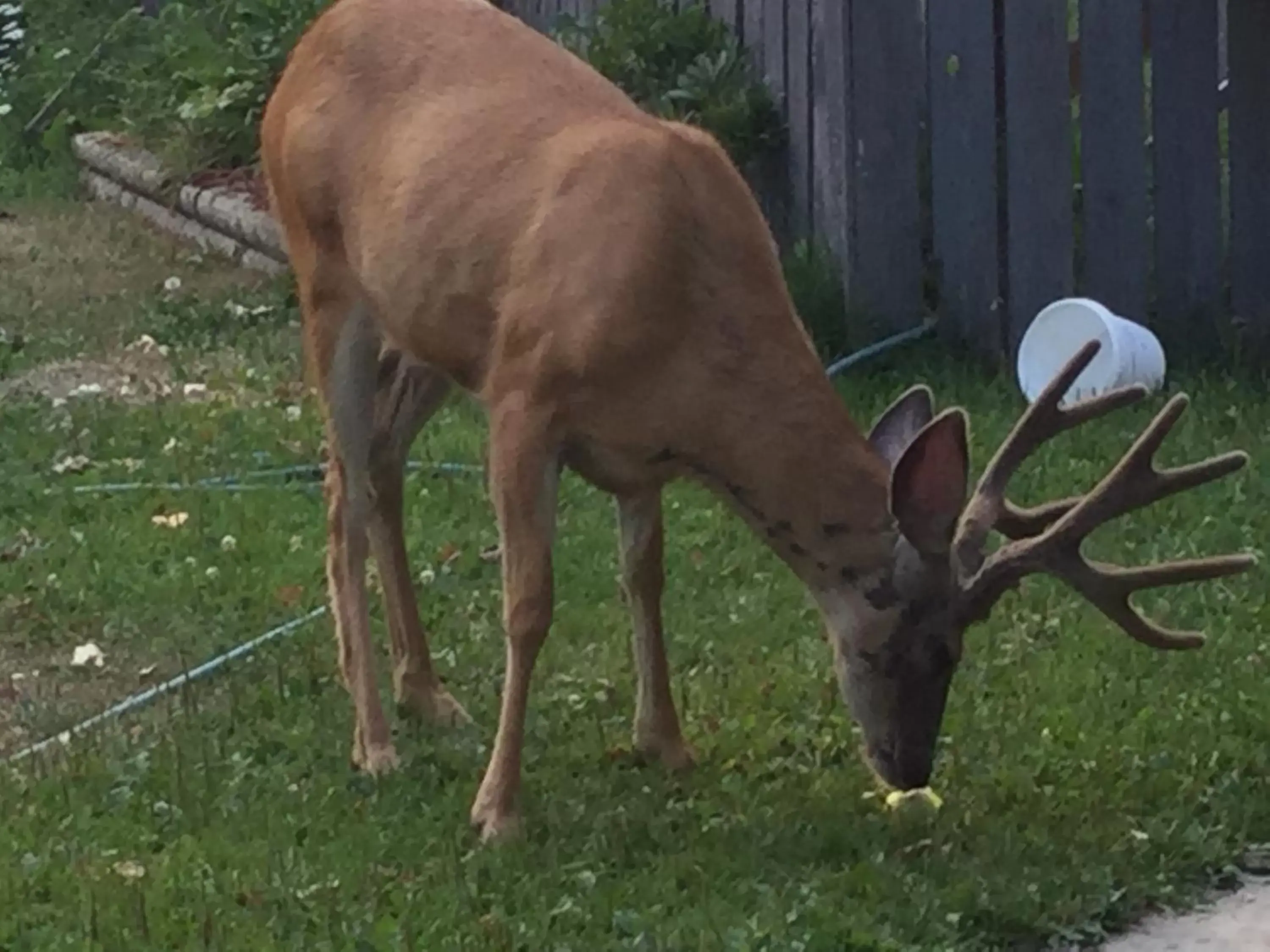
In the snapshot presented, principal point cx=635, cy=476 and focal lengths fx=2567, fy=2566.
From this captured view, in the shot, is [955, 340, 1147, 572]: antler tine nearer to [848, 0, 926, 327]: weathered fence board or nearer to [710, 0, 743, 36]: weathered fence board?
[848, 0, 926, 327]: weathered fence board

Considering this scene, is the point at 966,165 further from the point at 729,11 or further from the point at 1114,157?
the point at 729,11

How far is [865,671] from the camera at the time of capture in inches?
Result: 206

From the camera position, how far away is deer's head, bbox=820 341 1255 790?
4883mm

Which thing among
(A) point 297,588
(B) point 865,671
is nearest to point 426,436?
(A) point 297,588

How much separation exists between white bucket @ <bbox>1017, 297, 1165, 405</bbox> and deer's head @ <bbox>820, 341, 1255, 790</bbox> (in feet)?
9.02

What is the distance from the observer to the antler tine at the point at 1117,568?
4.82 metres

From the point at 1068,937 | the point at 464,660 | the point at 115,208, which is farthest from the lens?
the point at 115,208

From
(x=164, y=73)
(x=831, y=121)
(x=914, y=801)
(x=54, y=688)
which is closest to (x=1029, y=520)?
(x=914, y=801)

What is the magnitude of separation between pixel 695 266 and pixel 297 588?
227 centimetres

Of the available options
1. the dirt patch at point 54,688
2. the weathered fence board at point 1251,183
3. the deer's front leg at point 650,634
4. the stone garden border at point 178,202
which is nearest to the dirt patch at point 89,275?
the stone garden border at point 178,202

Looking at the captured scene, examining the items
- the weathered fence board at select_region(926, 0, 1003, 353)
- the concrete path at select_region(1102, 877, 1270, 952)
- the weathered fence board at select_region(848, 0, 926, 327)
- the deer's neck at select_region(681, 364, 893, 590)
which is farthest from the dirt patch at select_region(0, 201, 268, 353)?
the concrete path at select_region(1102, 877, 1270, 952)

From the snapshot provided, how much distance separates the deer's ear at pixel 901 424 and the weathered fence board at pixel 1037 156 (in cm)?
352

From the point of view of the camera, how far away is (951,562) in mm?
5055

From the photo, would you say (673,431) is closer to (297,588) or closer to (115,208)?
(297,588)
